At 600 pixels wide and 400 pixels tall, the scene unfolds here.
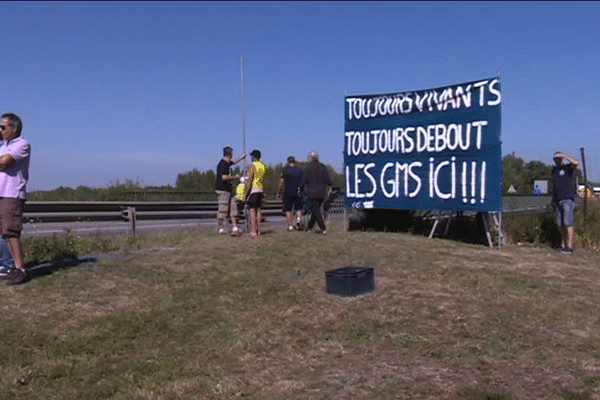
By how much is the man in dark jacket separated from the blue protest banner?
825 millimetres

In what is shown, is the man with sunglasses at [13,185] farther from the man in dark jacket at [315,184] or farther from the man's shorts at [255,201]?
the man in dark jacket at [315,184]

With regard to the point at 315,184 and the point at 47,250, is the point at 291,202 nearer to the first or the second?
the point at 315,184

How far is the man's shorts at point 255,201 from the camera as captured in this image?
40.3 feet

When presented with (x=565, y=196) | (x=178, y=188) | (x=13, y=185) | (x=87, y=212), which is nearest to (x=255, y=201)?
(x=565, y=196)

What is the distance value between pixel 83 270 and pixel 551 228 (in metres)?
9.22

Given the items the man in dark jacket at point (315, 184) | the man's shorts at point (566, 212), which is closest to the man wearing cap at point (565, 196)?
the man's shorts at point (566, 212)

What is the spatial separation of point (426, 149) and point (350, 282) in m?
6.20

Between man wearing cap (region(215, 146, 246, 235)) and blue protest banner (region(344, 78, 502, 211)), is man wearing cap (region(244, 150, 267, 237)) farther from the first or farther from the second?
blue protest banner (region(344, 78, 502, 211))

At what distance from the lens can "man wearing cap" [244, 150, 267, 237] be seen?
12198mm

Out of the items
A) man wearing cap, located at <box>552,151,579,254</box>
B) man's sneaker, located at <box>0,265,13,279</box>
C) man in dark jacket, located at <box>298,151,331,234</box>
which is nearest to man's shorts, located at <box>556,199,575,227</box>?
man wearing cap, located at <box>552,151,579,254</box>

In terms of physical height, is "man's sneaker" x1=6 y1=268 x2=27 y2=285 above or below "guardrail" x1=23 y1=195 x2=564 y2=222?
below

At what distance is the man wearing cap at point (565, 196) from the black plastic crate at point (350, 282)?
204 inches

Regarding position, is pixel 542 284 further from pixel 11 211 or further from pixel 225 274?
pixel 11 211

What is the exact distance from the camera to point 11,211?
251 inches
